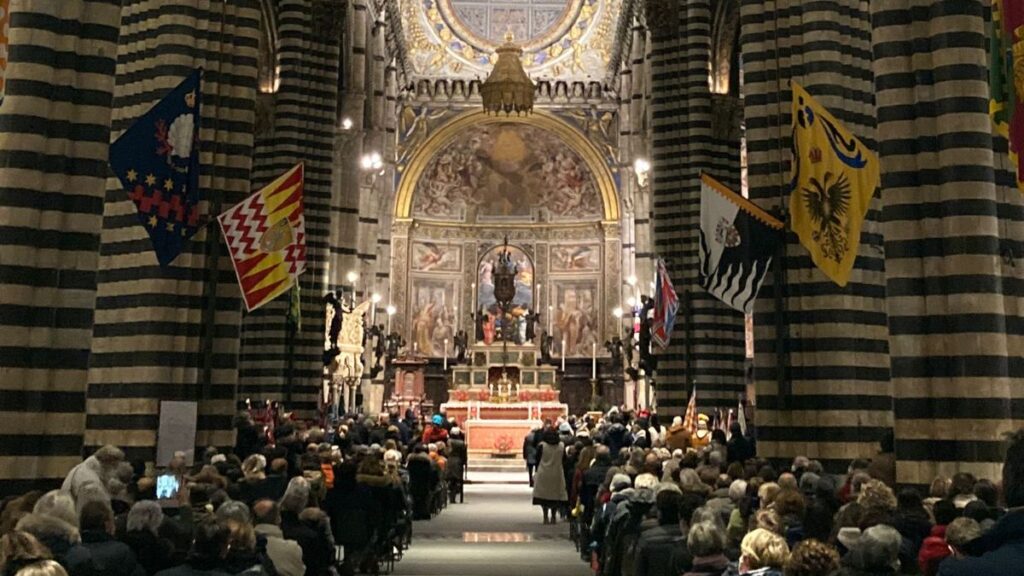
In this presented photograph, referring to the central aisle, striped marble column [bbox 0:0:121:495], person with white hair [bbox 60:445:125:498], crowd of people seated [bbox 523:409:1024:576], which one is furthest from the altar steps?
person with white hair [bbox 60:445:125:498]

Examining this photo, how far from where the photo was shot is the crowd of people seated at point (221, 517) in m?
5.52

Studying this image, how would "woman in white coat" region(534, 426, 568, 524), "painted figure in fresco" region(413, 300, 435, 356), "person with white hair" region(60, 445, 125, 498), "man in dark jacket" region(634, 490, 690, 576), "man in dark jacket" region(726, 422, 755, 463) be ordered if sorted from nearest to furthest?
"man in dark jacket" region(634, 490, 690, 576)
"person with white hair" region(60, 445, 125, 498)
"man in dark jacket" region(726, 422, 755, 463)
"woman in white coat" region(534, 426, 568, 524)
"painted figure in fresco" region(413, 300, 435, 356)

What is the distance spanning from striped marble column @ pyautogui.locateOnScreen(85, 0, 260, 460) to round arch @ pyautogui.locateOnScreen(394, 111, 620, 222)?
32003mm

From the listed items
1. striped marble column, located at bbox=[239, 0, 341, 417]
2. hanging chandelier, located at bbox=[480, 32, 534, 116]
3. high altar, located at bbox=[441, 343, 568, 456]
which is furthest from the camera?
hanging chandelier, located at bbox=[480, 32, 534, 116]

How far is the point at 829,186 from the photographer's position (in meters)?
12.2

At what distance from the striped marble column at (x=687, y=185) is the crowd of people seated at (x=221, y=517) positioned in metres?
10.0

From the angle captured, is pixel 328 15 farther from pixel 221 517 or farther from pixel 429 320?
pixel 429 320

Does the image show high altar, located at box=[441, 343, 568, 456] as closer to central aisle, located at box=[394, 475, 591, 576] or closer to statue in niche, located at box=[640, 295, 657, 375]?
statue in niche, located at box=[640, 295, 657, 375]

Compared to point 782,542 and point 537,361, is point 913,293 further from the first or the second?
point 537,361

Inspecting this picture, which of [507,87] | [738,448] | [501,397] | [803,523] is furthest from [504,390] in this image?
[803,523]

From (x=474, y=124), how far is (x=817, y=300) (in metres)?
35.9

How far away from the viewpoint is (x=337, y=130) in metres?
32.3

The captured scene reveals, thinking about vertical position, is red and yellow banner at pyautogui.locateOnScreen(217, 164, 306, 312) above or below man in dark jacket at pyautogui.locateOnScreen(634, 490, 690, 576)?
above

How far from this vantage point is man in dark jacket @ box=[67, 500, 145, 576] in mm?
5359
